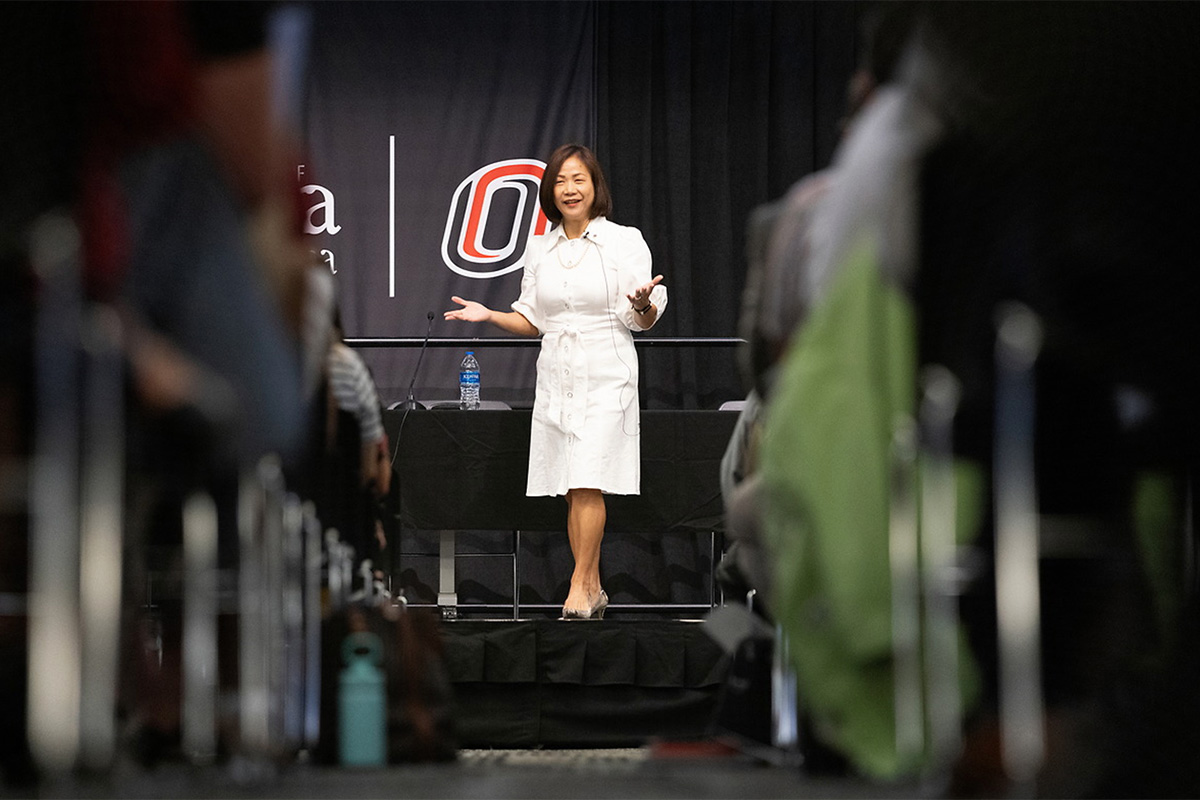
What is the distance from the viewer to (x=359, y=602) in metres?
2.02

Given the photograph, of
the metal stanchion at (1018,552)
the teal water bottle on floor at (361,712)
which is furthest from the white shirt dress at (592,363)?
Answer: the metal stanchion at (1018,552)

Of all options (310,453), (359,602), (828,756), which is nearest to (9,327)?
(310,453)

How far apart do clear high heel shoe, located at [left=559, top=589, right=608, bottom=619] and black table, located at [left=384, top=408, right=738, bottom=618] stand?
29cm

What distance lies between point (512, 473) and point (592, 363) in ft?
1.72

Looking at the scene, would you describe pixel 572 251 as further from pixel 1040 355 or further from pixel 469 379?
pixel 1040 355

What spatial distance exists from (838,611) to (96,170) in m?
0.85

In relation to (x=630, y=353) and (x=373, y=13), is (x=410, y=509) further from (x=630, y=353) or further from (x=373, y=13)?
(x=373, y=13)

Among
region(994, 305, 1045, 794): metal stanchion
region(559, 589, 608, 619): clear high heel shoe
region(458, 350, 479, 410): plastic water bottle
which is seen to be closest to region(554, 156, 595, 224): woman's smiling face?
region(458, 350, 479, 410): plastic water bottle

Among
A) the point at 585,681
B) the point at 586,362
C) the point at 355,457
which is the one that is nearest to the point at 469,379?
the point at 586,362

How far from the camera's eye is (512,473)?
16.4 feet

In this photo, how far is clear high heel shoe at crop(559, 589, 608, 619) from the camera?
4.77 meters

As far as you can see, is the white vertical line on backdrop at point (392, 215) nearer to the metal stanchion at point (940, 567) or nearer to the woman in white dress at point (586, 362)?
the woman in white dress at point (586, 362)

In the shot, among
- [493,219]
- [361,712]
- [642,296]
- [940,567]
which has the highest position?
[493,219]

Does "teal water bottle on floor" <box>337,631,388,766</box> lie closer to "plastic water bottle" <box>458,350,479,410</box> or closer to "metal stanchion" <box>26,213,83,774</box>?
"metal stanchion" <box>26,213,83,774</box>
